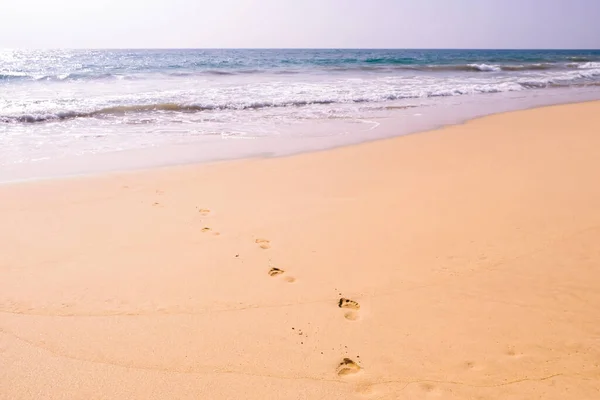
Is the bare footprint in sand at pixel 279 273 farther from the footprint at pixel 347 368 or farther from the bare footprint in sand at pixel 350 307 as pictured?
the footprint at pixel 347 368

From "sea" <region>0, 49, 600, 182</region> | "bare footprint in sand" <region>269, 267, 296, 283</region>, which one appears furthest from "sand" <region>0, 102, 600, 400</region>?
"sea" <region>0, 49, 600, 182</region>

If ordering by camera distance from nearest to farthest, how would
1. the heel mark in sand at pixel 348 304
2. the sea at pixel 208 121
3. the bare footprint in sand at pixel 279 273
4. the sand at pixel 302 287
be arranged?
the sand at pixel 302 287 < the heel mark in sand at pixel 348 304 < the bare footprint in sand at pixel 279 273 < the sea at pixel 208 121

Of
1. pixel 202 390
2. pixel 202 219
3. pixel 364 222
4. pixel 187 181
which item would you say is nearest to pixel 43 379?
pixel 202 390

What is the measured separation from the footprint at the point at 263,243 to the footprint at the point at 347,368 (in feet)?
4.89

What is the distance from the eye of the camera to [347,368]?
2.27 meters

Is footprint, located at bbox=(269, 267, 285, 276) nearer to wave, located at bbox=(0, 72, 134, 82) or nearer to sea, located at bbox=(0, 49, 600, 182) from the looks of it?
sea, located at bbox=(0, 49, 600, 182)

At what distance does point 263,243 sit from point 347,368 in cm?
163

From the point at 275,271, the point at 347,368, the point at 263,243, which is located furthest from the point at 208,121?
the point at 347,368

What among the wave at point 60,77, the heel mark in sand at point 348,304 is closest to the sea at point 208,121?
the heel mark in sand at point 348,304

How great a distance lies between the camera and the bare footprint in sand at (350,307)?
2.69m

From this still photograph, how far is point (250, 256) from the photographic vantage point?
3451 millimetres

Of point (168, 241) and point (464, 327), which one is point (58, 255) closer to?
point (168, 241)

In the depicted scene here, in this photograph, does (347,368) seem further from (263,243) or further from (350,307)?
(263,243)

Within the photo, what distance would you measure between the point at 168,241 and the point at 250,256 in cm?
81
